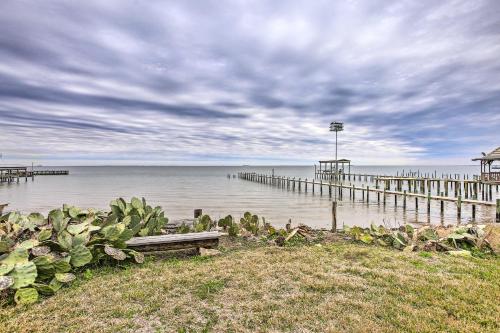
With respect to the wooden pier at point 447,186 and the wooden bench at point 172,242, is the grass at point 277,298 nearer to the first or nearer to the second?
the wooden bench at point 172,242

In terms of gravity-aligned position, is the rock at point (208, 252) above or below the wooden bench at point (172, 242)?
below

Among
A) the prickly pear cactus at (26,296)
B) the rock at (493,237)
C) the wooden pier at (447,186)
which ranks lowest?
the prickly pear cactus at (26,296)

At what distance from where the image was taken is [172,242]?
23.2ft

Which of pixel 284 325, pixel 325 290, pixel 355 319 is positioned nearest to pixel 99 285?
pixel 284 325

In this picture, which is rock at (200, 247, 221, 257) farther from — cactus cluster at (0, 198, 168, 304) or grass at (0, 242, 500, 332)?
cactus cluster at (0, 198, 168, 304)

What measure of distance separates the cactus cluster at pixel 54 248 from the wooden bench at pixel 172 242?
1.08 feet

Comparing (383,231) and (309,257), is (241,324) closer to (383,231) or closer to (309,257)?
(309,257)

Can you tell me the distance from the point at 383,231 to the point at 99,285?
25.6 feet

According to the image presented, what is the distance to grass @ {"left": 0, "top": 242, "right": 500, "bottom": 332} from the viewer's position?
3854mm

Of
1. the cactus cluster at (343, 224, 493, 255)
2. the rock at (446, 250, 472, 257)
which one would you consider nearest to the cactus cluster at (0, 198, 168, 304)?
the cactus cluster at (343, 224, 493, 255)

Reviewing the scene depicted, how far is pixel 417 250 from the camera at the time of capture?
778 cm

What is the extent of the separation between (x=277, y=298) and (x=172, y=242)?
10.8 feet

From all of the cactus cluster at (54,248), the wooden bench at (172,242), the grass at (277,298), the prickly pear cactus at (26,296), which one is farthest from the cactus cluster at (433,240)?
the prickly pear cactus at (26,296)

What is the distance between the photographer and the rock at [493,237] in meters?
7.74
